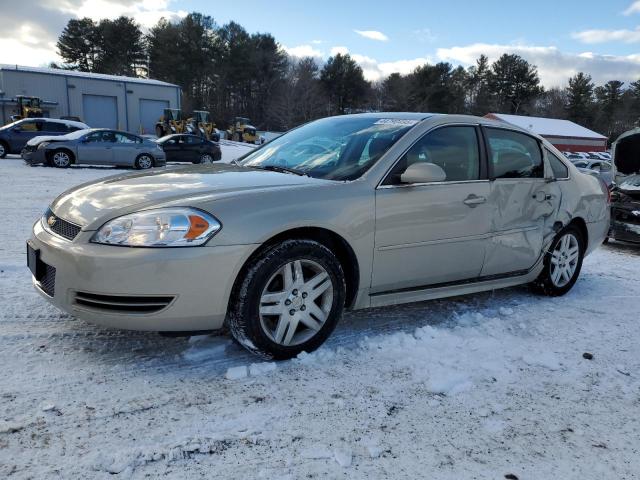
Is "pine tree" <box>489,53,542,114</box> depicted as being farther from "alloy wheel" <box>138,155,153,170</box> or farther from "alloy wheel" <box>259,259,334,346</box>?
"alloy wheel" <box>259,259,334,346</box>

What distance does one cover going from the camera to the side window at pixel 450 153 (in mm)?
3590

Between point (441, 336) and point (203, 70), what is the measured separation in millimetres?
65991

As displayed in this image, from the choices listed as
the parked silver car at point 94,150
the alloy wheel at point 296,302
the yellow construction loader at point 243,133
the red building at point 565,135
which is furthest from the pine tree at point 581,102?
the alloy wheel at point 296,302

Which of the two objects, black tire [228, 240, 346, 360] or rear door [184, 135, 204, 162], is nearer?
black tire [228, 240, 346, 360]

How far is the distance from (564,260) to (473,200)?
A: 5.24 ft

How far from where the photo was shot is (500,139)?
13.8 feet

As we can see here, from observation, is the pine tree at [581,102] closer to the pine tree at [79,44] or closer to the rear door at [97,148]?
the pine tree at [79,44]

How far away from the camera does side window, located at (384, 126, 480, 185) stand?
3590mm

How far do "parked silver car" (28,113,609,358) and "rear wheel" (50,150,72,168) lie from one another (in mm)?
13952

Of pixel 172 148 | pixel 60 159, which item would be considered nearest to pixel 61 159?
pixel 60 159

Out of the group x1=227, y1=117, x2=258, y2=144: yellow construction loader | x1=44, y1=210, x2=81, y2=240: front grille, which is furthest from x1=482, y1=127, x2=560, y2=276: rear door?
x1=227, y1=117, x2=258, y2=144: yellow construction loader

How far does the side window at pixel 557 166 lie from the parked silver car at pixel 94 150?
50.1 feet

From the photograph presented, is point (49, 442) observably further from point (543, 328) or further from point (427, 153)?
point (543, 328)

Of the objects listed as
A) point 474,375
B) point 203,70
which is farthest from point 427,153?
point 203,70
